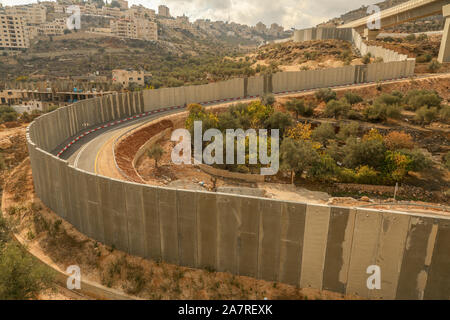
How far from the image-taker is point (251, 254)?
10250mm

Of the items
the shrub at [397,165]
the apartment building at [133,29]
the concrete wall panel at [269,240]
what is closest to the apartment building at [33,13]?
the apartment building at [133,29]

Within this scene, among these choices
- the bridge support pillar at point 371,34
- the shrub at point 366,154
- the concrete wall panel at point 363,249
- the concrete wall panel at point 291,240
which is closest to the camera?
the concrete wall panel at point 363,249

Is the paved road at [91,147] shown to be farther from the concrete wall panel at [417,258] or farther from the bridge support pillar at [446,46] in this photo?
the bridge support pillar at [446,46]

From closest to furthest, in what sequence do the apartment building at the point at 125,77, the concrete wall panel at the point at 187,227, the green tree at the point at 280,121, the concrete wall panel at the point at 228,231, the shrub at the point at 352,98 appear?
the concrete wall panel at the point at 228,231 → the concrete wall panel at the point at 187,227 → the green tree at the point at 280,121 → the shrub at the point at 352,98 → the apartment building at the point at 125,77

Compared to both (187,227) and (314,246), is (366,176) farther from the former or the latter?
(187,227)

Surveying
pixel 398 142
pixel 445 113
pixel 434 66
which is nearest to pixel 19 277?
pixel 398 142

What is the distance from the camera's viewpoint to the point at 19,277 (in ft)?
27.3

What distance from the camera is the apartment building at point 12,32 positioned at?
14062cm

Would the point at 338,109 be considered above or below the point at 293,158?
above

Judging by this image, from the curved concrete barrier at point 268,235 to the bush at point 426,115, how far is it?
30098 mm

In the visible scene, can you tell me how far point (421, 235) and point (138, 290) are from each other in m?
8.74

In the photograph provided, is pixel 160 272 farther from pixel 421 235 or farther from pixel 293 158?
pixel 293 158

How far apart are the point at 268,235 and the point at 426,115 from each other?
32.1 m

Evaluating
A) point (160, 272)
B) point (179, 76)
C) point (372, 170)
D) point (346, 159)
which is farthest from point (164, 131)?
point (179, 76)
